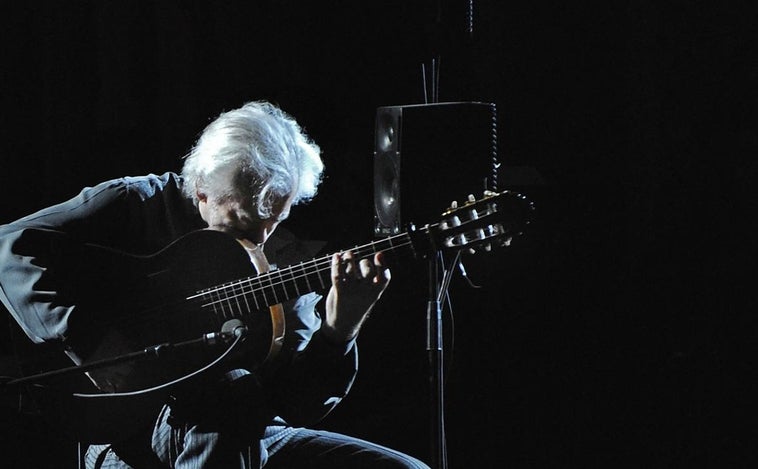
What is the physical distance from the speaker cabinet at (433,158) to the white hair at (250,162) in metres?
0.25

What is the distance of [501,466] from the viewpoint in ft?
10.0

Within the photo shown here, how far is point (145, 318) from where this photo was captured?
1.95 metres

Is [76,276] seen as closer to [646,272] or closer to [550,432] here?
[550,432]

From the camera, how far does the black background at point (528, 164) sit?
292 centimetres

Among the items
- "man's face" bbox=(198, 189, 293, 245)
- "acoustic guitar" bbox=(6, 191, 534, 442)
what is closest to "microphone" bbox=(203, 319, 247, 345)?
"acoustic guitar" bbox=(6, 191, 534, 442)

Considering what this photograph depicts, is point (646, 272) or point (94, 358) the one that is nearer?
point (94, 358)

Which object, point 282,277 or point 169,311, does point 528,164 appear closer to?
point 282,277

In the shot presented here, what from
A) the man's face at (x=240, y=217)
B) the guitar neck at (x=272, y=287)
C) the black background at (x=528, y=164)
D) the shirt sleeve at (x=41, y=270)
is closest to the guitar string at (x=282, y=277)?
the guitar neck at (x=272, y=287)

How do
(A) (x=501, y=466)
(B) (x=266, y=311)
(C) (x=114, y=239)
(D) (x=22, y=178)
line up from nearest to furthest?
1. (B) (x=266, y=311)
2. (C) (x=114, y=239)
3. (D) (x=22, y=178)
4. (A) (x=501, y=466)

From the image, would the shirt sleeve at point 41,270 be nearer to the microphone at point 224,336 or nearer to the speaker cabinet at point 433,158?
the microphone at point 224,336

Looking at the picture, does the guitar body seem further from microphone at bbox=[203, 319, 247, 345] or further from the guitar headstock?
the guitar headstock

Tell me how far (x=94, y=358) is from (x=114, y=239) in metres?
0.32

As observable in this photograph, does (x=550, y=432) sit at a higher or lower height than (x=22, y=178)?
lower

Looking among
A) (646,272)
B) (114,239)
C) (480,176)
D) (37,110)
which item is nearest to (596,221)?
(646,272)
